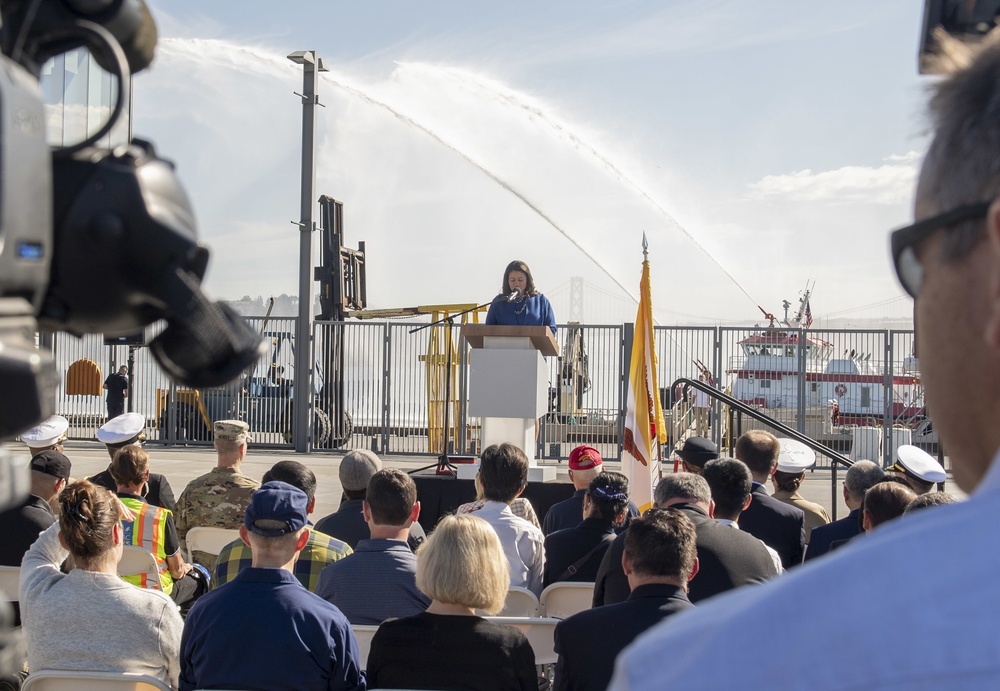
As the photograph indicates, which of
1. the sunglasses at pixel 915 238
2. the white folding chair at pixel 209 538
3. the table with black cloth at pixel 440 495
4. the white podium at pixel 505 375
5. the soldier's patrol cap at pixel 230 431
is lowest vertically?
the table with black cloth at pixel 440 495

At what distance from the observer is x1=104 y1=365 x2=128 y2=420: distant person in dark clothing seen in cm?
2027

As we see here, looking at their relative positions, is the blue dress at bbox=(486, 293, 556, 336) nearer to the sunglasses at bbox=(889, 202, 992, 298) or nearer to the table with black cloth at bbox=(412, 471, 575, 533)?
the table with black cloth at bbox=(412, 471, 575, 533)

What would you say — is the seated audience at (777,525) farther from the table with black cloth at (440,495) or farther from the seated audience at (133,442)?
the seated audience at (133,442)

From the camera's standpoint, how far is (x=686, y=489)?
506 centimetres

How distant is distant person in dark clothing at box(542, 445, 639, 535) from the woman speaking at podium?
3424 millimetres

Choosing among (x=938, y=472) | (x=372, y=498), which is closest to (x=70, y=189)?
(x=372, y=498)

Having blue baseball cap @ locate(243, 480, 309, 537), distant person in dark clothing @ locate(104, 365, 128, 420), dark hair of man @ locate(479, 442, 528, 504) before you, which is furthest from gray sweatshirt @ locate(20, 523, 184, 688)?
distant person in dark clothing @ locate(104, 365, 128, 420)

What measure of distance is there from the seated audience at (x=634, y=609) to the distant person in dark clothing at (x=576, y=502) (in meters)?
2.58

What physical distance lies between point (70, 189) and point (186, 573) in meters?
4.82

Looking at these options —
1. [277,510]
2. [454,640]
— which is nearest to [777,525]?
[454,640]

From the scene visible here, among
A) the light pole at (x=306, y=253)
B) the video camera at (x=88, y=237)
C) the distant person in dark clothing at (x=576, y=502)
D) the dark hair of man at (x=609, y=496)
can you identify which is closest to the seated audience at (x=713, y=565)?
the dark hair of man at (x=609, y=496)

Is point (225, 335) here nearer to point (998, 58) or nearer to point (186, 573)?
point (998, 58)

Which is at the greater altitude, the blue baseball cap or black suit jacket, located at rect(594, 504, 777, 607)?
the blue baseball cap

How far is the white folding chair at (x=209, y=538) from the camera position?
6.41 metres
